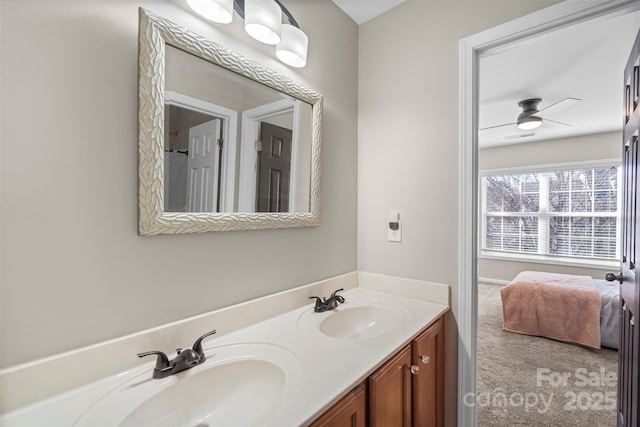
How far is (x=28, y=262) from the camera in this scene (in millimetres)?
738

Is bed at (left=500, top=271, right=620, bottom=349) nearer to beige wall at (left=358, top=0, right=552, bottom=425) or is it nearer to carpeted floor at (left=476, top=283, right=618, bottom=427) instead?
carpeted floor at (left=476, top=283, right=618, bottom=427)

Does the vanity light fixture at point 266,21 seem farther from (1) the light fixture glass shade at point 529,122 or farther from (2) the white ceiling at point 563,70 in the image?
(1) the light fixture glass shade at point 529,122

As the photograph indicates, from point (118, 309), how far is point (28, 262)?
0.85 ft

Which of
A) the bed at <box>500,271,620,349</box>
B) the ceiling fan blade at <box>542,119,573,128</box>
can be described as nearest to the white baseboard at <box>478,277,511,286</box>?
the bed at <box>500,271,620,349</box>

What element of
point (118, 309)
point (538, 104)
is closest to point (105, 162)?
point (118, 309)

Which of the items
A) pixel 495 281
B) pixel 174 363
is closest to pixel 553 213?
pixel 495 281

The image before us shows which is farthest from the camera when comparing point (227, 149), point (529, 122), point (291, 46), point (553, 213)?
point (553, 213)

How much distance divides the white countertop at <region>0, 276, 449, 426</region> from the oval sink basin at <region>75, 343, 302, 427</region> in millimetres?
28

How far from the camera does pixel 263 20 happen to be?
1.13 m

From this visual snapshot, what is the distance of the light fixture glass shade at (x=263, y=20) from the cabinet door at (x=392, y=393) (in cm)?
134

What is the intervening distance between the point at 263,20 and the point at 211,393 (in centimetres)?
134

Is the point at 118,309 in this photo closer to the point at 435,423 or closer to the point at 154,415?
the point at 154,415

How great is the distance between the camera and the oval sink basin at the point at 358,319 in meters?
1.34

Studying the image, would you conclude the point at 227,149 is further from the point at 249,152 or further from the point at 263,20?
the point at 263,20
